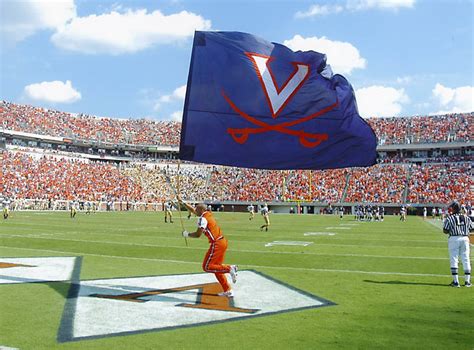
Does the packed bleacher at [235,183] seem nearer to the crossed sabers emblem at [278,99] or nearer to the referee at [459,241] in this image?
the referee at [459,241]

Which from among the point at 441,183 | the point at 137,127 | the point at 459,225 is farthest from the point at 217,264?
the point at 137,127

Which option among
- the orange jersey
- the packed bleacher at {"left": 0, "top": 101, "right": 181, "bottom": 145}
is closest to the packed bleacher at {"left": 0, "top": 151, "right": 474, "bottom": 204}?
the packed bleacher at {"left": 0, "top": 101, "right": 181, "bottom": 145}

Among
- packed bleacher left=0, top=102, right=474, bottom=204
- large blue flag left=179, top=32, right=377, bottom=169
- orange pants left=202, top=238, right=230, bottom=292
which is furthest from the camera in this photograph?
packed bleacher left=0, top=102, right=474, bottom=204

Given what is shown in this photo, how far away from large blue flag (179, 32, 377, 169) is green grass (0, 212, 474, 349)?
8.42ft

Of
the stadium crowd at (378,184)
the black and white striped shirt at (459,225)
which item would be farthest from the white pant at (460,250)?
the stadium crowd at (378,184)

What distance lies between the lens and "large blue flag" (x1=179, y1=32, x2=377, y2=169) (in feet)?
30.2

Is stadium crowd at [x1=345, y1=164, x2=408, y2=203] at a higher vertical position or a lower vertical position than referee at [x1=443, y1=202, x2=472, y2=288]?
higher

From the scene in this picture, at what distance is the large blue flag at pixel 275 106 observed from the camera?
362 inches

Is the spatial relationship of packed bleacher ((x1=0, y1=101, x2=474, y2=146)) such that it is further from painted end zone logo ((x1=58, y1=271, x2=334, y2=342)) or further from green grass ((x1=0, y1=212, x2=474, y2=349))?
painted end zone logo ((x1=58, y1=271, x2=334, y2=342))

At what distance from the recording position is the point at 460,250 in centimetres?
1063

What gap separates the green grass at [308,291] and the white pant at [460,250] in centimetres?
54

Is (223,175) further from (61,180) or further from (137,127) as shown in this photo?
(61,180)

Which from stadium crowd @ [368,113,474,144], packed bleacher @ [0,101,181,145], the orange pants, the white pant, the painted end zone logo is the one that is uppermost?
stadium crowd @ [368,113,474,144]

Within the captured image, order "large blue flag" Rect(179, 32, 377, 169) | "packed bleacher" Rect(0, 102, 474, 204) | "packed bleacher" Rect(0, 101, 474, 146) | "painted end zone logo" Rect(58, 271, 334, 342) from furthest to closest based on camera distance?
"packed bleacher" Rect(0, 101, 474, 146), "packed bleacher" Rect(0, 102, 474, 204), "large blue flag" Rect(179, 32, 377, 169), "painted end zone logo" Rect(58, 271, 334, 342)
